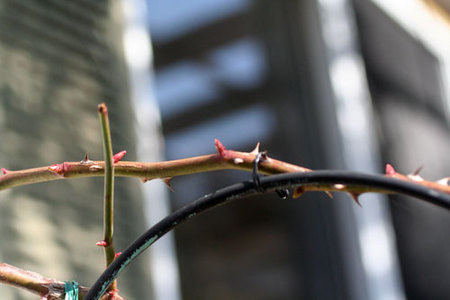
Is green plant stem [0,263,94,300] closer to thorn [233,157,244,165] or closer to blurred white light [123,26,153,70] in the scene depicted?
thorn [233,157,244,165]

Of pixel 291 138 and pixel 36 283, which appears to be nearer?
pixel 36 283

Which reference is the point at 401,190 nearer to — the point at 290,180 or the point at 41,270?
the point at 290,180

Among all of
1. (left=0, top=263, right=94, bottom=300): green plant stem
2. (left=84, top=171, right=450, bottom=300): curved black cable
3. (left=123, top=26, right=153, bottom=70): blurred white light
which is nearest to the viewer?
(left=84, top=171, right=450, bottom=300): curved black cable

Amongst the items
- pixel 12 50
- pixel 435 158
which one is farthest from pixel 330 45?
pixel 12 50

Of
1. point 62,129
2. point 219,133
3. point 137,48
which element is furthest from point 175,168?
point 219,133

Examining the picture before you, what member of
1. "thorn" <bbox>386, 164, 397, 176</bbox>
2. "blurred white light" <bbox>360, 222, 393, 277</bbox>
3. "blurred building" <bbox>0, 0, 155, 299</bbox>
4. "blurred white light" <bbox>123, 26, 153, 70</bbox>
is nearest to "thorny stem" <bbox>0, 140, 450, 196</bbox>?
"thorn" <bbox>386, 164, 397, 176</bbox>

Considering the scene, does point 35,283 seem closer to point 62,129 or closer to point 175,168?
point 175,168
